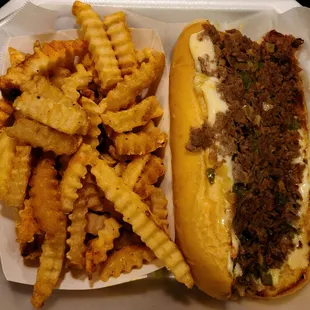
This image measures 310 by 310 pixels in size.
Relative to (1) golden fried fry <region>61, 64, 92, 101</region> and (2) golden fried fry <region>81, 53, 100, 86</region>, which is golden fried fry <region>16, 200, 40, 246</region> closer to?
(1) golden fried fry <region>61, 64, 92, 101</region>

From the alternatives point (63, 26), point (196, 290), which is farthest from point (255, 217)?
point (63, 26)

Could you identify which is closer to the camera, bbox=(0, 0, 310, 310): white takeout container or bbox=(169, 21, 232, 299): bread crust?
bbox=(169, 21, 232, 299): bread crust

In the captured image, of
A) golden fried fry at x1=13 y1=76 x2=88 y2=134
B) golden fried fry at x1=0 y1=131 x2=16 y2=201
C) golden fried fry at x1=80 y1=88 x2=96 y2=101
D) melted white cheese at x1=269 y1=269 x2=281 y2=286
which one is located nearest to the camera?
golden fried fry at x1=13 y1=76 x2=88 y2=134

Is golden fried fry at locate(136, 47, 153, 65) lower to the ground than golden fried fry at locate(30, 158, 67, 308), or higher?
higher

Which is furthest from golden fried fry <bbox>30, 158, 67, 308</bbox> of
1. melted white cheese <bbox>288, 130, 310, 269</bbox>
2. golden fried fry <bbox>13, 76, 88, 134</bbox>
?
melted white cheese <bbox>288, 130, 310, 269</bbox>

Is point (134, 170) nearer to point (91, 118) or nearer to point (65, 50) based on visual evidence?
point (91, 118)

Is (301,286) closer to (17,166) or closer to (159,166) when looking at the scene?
(159,166)

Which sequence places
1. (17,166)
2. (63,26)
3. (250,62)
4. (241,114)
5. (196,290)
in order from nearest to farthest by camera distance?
(17,166) → (241,114) → (250,62) → (196,290) → (63,26)
